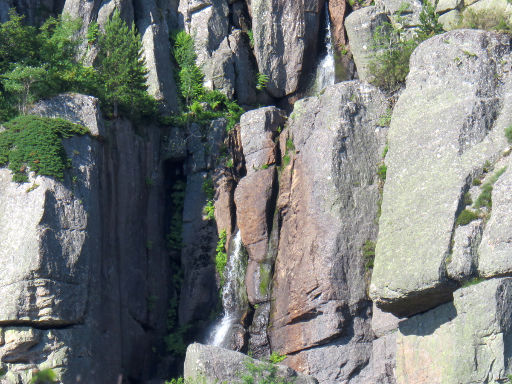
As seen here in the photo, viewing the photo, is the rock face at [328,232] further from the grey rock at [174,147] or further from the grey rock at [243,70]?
the grey rock at [243,70]

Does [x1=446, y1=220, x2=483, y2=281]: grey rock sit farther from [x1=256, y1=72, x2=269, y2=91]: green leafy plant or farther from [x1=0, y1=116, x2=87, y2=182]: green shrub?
[x1=256, y1=72, x2=269, y2=91]: green leafy plant

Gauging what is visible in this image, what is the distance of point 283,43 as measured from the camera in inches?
1088

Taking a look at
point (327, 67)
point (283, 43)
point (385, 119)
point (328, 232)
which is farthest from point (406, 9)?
point (328, 232)

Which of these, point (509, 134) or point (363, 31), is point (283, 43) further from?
point (509, 134)

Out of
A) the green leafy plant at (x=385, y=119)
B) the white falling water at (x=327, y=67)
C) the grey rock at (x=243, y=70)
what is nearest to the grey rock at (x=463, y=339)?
the green leafy plant at (x=385, y=119)

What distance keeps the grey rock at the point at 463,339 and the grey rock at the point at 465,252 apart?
1.06 feet

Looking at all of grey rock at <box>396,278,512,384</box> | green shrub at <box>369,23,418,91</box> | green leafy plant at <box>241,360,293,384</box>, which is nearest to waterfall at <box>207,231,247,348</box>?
green leafy plant at <box>241,360,293,384</box>

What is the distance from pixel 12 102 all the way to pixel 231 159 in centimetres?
590

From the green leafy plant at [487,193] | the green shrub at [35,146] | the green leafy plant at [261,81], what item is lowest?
the green leafy plant at [487,193]

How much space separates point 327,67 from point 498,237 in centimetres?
1179

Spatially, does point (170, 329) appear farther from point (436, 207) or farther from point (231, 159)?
point (436, 207)

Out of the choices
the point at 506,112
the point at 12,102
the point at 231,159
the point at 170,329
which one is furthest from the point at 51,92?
the point at 506,112

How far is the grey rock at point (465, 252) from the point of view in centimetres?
1706

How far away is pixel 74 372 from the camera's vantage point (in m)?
19.3
